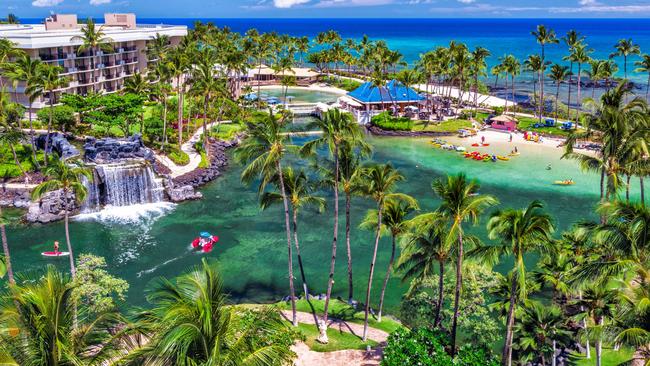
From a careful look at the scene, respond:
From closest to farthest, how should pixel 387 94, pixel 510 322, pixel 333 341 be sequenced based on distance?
pixel 510 322, pixel 333 341, pixel 387 94

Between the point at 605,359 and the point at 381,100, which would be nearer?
the point at 605,359

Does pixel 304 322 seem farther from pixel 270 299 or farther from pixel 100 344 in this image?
pixel 100 344

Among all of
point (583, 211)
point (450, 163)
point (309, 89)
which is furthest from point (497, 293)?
point (309, 89)

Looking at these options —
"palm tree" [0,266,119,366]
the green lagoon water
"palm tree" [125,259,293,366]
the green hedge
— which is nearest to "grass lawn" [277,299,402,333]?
the green lagoon water

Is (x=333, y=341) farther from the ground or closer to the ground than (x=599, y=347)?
closer to the ground

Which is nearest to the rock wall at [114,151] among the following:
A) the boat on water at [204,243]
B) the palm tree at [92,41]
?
the boat on water at [204,243]

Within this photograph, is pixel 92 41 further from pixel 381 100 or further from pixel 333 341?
pixel 333 341

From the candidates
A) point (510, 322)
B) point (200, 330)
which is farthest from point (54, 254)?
point (510, 322)

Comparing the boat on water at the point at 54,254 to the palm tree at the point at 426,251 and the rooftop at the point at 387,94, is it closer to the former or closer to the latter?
the palm tree at the point at 426,251
